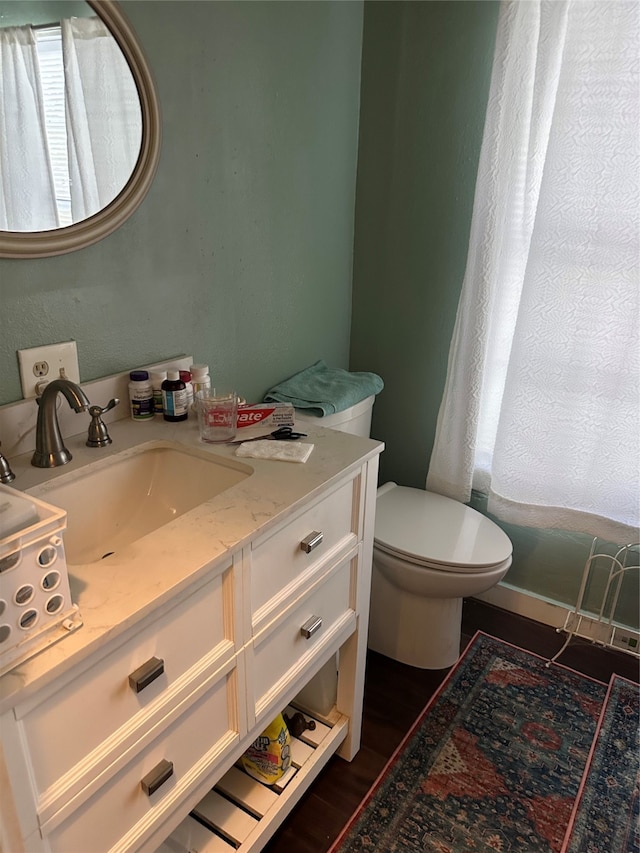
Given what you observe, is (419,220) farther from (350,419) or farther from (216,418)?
(216,418)

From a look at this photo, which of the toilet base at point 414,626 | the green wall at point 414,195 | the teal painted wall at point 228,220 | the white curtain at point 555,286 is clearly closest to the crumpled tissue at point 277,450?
the teal painted wall at point 228,220

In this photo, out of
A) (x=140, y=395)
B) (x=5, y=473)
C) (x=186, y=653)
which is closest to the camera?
(x=186, y=653)

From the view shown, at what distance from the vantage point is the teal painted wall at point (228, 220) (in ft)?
4.03

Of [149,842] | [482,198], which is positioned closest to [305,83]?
[482,198]

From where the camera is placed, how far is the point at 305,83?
1.66m

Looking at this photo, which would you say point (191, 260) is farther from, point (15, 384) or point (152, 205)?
point (15, 384)

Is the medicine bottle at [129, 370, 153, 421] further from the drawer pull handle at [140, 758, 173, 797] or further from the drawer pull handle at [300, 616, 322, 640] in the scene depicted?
the drawer pull handle at [140, 758, 173, 797]

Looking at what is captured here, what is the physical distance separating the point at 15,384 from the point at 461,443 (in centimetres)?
131

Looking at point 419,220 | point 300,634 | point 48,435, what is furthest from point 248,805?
point 419,220

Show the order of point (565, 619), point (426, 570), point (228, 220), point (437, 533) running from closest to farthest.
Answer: point (228, 220)
point (426, 570)
point (437, 533)
point (565, 619)

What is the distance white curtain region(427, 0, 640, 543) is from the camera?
1.53 metres

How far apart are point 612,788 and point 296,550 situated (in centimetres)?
110

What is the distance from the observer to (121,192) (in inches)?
48.8

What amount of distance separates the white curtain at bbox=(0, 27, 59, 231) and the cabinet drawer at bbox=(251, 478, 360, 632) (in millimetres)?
714
